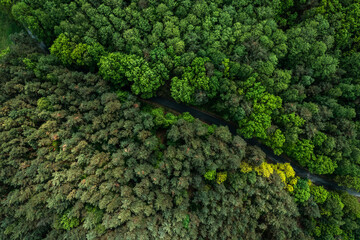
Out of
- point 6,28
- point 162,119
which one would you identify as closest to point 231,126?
point 162,119

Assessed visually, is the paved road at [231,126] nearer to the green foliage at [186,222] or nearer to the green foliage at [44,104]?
the green foliage at [44,104]

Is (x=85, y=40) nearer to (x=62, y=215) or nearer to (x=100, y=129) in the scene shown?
(x=100, y=129)

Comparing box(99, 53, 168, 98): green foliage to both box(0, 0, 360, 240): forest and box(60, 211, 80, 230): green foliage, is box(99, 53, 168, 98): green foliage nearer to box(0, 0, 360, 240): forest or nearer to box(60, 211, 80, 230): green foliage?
box(0, 0, 360, 240): forest

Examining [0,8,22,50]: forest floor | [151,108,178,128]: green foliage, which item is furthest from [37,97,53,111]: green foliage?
[0,8,22,50]: forest floor

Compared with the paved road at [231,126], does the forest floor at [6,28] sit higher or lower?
higher

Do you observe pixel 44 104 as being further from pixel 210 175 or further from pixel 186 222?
pixel 186 222

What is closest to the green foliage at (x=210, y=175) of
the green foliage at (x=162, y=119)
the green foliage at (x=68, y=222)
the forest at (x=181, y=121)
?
the forest at (x=181, y=121)

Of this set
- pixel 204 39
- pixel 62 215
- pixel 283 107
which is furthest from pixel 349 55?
pixel 62 215
